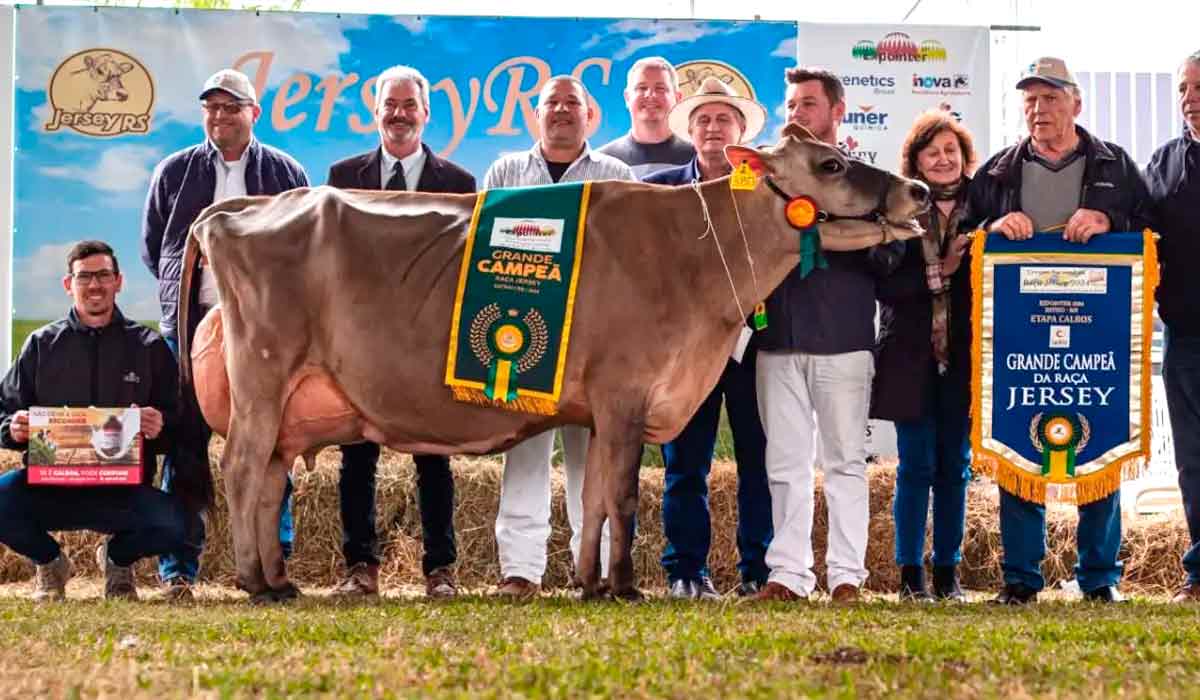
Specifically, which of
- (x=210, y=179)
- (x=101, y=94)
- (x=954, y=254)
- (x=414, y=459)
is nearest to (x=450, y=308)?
(x=414, y=459)

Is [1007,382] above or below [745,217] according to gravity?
below

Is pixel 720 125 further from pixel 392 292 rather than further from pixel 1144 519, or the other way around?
pixel 1144 519

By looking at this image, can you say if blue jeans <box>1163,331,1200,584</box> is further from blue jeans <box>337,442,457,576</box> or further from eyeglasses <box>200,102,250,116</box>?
eyeglasses <box>200,102,250,116</box>

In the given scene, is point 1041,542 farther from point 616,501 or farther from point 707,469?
point 616,501

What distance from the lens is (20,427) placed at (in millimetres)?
7090

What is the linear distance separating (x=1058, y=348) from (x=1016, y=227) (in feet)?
1.99

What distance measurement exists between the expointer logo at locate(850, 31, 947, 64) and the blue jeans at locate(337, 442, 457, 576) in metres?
5.16

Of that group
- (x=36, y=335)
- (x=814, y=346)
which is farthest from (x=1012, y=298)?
(x=36, y=335)

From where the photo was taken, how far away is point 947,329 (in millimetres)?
7113

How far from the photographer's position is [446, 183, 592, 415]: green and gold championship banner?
637 cm

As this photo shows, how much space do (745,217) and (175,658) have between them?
130 inches

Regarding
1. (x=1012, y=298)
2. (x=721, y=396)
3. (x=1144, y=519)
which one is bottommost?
(x=1144, y=519)

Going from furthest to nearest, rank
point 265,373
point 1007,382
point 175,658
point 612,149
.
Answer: point 612,149, point 1007,382, point 265,373, point 175,658

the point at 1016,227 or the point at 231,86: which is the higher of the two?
the point at 231,86
